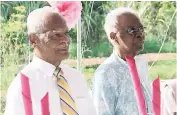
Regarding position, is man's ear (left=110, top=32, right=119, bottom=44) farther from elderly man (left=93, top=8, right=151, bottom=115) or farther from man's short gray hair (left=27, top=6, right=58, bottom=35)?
man's short gray hair (left=27, top=6, right=58, bottom=35)

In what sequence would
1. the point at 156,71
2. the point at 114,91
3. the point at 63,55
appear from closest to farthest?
the point at 63,55, the point at 114,91, the point at 156,71

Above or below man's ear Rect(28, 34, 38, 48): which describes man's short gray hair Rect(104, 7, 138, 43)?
above

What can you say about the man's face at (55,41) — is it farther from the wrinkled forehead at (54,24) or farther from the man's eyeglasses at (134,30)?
the man's eyeglasses at (134,30)

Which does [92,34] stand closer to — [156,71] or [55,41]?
[156,71]

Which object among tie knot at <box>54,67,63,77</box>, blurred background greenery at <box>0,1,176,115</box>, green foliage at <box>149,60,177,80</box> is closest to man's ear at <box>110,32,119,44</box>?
tie knot at <box>54,67,63,77</box>

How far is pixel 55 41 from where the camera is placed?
4.44 feet

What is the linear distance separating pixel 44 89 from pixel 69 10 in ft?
1.15

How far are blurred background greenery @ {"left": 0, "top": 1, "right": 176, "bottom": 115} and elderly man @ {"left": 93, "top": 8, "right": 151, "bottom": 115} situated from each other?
0.59 metres

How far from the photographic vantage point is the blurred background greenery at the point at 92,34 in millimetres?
2248

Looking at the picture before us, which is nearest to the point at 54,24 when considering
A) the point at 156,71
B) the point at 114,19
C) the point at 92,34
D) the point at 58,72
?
the point at 58,72

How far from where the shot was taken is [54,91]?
138cm

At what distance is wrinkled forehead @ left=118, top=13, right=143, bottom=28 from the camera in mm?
1530

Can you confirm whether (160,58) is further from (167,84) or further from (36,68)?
(36,68)

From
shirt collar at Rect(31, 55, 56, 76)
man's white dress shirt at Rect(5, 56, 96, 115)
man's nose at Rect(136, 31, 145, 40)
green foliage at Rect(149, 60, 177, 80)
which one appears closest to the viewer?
man's white dress shirt at Rect(5, 56, 96, 115)
